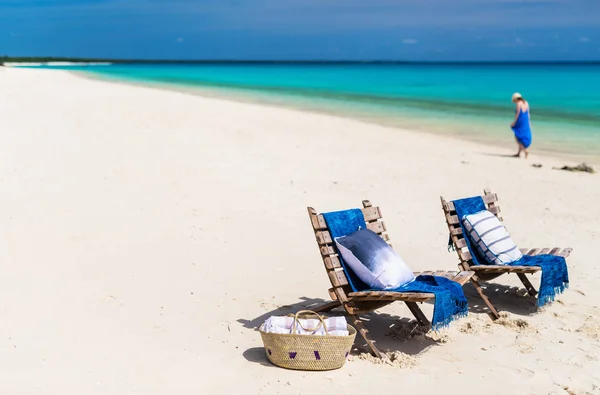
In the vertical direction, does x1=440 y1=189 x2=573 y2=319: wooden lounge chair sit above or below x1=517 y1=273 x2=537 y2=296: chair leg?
above

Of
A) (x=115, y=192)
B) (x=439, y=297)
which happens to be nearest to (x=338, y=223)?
(x=439, y=297)

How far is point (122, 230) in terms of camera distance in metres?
7.18

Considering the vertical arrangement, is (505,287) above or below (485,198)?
below

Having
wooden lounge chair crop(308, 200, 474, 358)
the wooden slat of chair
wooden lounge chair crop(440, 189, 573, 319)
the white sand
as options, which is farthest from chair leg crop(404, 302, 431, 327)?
the wooden slat of chair

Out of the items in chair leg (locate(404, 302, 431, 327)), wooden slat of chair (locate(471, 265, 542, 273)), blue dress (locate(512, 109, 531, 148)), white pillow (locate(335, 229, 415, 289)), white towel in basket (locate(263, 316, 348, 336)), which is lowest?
chair leg (locate(404, 302, 431, 327))

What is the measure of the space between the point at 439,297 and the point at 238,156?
7590mm

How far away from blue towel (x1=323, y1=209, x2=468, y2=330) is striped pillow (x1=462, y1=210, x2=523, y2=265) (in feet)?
3.18

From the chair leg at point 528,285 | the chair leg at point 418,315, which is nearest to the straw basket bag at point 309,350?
the chair leg at point 418,315

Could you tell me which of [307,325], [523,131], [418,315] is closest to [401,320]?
[418,315]

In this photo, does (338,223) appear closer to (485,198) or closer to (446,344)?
(446,344)

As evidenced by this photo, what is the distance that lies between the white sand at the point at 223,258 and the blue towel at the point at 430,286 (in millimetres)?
296

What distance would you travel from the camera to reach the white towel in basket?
464cm

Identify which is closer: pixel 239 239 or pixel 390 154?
pixel 239 239

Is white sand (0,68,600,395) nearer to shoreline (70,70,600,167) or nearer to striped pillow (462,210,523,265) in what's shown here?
striped pillow (462,210,523,265)
